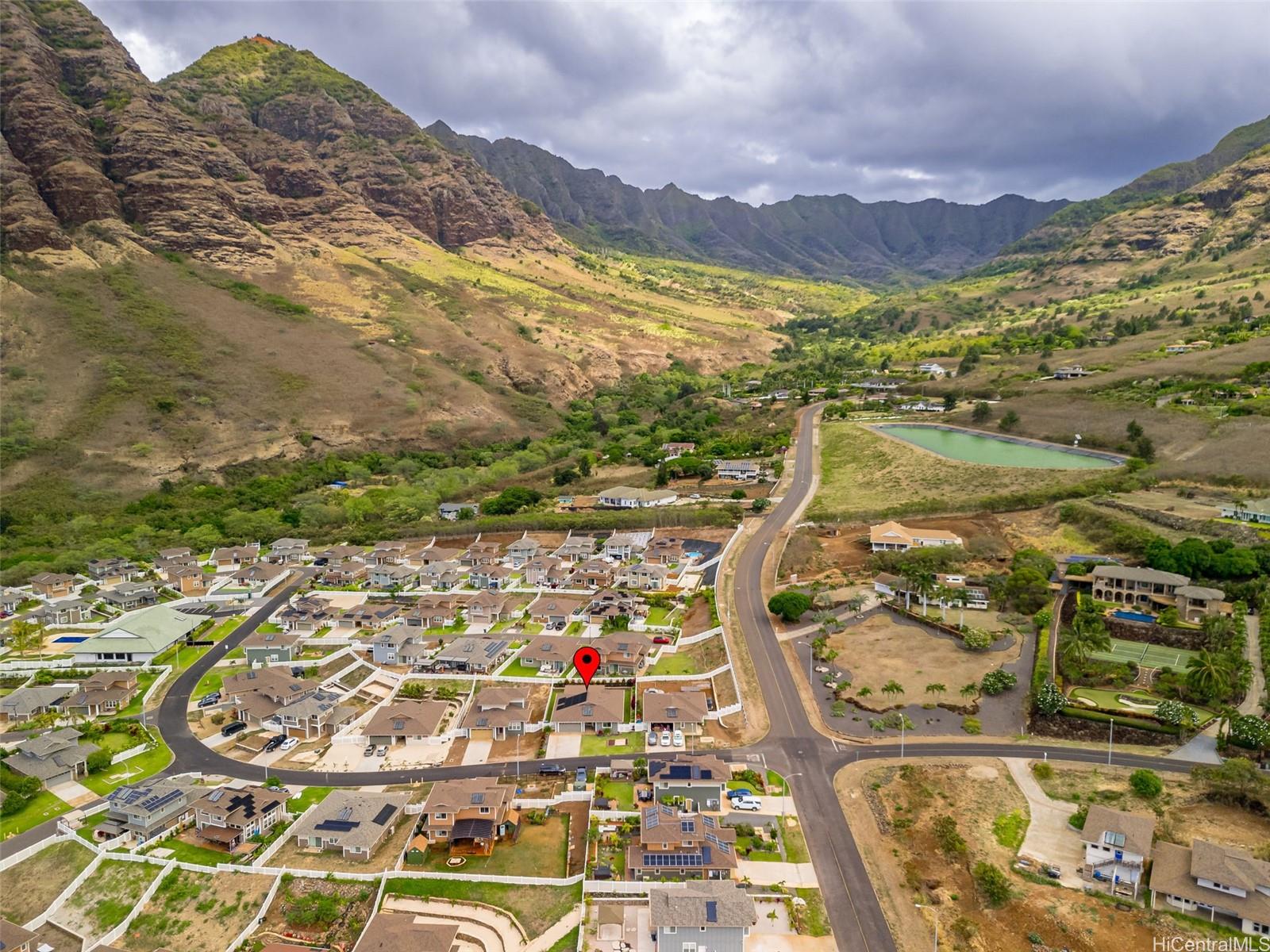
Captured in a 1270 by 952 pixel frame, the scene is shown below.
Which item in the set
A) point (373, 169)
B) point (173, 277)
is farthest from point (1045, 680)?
point (373, 169)

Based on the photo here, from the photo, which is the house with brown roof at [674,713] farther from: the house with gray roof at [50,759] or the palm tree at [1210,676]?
the house with gray roof at [50,759]

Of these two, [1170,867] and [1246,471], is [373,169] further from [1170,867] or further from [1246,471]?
[1170,867]

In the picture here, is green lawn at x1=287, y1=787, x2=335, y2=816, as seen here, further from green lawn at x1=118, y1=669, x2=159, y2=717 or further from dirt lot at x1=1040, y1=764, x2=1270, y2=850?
dirt lot at x1=1040, y1=764, x2=1270, y2=850

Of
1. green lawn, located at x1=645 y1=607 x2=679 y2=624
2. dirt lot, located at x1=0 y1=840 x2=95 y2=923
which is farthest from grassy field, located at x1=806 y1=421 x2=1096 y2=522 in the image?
dirt lot, located at x1=0 y1=840 x2=95 y2=923

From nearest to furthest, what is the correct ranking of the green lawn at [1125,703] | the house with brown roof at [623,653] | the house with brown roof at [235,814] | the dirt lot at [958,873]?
the dirt lot at [958,873], the house with brown roof at [235,814], the green lawn at [1125,703], the house with brown roof at [623,653]

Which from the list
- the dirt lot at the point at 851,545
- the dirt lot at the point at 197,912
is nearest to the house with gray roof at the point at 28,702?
the dirt lot at the point at 197,912

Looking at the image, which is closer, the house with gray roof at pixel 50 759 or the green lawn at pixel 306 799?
the green lawn at pixel 306 799
